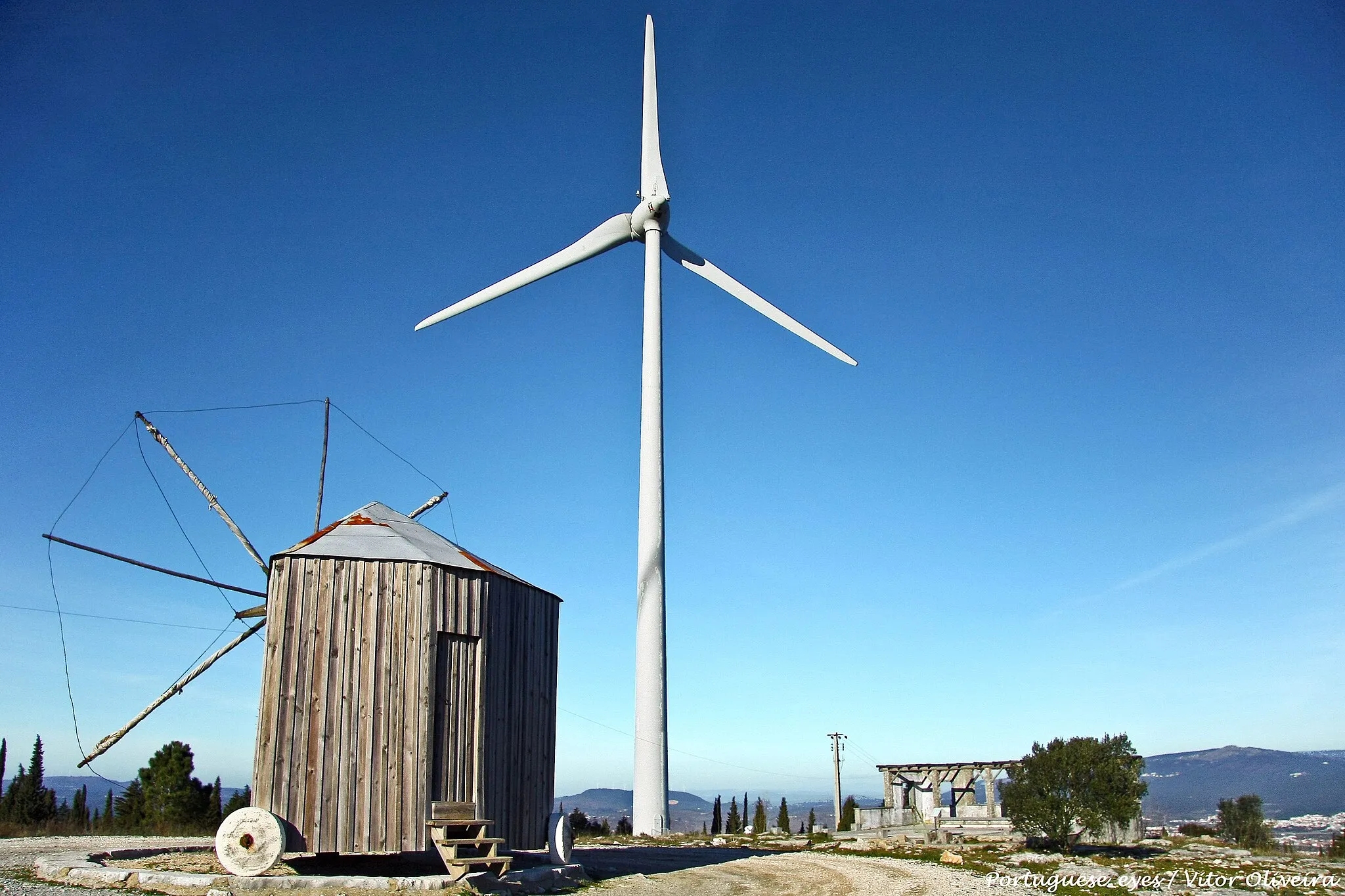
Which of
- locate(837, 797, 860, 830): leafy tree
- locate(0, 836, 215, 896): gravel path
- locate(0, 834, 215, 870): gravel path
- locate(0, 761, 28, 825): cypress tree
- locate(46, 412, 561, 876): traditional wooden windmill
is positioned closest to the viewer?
locate(0, 836, 215, 896): gravel path

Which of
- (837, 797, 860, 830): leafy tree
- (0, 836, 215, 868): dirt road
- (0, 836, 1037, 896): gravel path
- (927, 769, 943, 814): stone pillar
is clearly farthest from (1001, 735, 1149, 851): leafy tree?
(0, 836, 215, 868): dirt road

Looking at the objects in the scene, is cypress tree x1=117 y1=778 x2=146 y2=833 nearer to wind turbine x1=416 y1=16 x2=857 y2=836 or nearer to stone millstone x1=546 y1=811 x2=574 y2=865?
wind turbine x1=416 y1=16 x2=857 y2=836

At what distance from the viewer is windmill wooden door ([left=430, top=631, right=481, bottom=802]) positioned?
18.4 meters

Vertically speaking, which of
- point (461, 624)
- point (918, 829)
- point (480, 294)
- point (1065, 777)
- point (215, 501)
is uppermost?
point (480, 294)

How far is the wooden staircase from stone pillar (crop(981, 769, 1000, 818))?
36.7 meters

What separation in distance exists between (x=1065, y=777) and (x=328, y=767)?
28.0 metres

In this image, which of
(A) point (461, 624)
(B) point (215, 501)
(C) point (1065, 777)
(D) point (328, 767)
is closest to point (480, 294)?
(B) point (215, 501)

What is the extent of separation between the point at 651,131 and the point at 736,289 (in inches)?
239

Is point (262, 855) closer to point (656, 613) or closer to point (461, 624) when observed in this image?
point (461, 624)

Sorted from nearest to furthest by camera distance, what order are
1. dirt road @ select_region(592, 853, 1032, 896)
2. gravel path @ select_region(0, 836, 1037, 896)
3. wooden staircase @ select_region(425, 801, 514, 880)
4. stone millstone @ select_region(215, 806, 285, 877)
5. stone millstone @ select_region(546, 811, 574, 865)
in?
stone millstone @ select_region(215, 806, 285, 877)
wooden staircase @ select_region(425, 801, 514, 880)
gravel path @ select_region(0, 836, 1037, 896)
dirt road @ select_region(592, 853, 1032, 896)
stone millstone @ select_region(546, 811, 574, 865)

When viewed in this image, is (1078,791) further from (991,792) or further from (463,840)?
(463,840)

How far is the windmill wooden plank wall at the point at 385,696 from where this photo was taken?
690 inches

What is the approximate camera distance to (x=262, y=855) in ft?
55.0

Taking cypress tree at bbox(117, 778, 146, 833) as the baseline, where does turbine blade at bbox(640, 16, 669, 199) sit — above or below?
above
